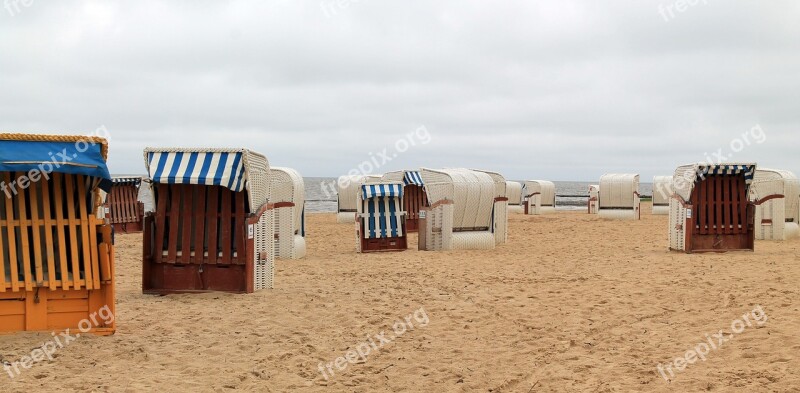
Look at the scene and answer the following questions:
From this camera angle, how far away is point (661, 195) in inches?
1453

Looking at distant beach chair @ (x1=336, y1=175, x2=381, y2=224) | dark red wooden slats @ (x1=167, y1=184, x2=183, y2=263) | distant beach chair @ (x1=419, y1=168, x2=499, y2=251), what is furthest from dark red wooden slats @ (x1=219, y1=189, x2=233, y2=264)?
distant beach chair @ (x1=336, y1=175, x2=381, y2=224)

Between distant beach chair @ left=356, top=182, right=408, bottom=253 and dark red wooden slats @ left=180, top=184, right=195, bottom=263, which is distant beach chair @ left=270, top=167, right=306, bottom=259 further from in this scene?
dark red wooden slats @ left=180, top=184, right=195, bottom=263

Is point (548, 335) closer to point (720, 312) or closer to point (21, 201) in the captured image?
point (720, 312)

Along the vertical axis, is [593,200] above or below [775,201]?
below

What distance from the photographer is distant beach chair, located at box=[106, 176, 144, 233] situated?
23.8 m

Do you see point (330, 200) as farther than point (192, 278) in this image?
Yes

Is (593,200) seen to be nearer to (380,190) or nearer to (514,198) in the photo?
(514,198)

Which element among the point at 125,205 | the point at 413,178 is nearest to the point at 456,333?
the point at 413,178

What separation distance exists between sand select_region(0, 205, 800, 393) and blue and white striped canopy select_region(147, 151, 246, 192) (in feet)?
5.52

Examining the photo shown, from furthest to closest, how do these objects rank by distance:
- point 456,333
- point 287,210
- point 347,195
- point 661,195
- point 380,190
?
point 661,195, point 347,195, point 380,190, point 287,210, point 456,333

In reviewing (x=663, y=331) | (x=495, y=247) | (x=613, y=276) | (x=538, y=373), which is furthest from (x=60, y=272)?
(x=495, y=247)

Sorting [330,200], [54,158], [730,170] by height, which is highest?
[54,158]

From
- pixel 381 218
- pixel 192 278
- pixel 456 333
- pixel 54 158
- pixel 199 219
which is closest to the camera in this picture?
pixel 54 158

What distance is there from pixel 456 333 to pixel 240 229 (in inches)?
155
